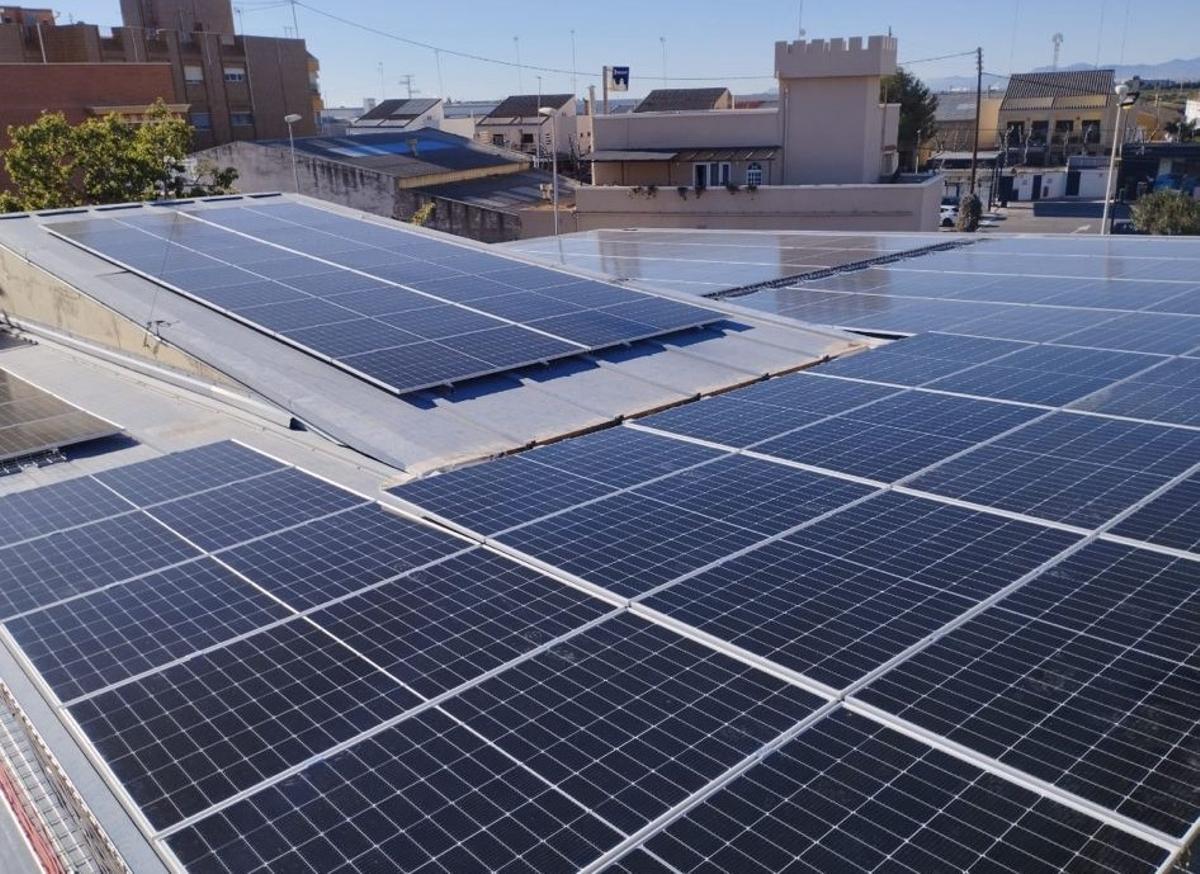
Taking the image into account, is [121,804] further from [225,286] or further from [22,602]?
[225,286]

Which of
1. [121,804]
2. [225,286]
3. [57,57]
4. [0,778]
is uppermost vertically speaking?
[57,57]

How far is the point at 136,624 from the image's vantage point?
9609mm

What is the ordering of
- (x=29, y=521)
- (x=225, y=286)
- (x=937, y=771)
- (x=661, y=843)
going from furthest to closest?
(x=225, y=286), (x=29, y=521), (x=937, y=771), (x=661, y=843)

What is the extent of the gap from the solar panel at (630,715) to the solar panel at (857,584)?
57 centimetres

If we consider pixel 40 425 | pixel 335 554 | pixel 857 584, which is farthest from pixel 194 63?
pixel 857 584

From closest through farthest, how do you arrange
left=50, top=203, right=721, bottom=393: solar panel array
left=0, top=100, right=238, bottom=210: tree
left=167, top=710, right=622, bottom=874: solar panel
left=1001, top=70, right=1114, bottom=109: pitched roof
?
left=167, top=710, right=622, bottom=874: solar panel < left=50, top=203, right=721, bottom=393: solar panel array < left=0, top=100, right=238, bottom=210: tree < left=1001, top=70, right=1114, bottom=109: pitched roof

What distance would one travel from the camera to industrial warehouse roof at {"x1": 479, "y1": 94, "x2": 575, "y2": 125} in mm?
116312

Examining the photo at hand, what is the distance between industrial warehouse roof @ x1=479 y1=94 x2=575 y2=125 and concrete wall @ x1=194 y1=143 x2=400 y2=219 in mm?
50097

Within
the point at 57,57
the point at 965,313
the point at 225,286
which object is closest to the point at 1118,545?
the point at 965,313

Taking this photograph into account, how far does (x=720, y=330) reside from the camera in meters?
21.0

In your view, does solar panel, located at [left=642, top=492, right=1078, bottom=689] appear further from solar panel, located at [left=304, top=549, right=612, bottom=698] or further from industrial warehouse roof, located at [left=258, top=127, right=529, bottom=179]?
industrial warehouse roof, located at [left=258, top=127, right=529, bottom=179]

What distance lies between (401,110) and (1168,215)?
10100 centimetres

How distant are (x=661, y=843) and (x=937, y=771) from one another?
2.15 m

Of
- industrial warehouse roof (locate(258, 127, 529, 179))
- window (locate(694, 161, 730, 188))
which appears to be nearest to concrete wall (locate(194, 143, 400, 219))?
industrial warehouse roof (locate(258, 127, 529, 179))
